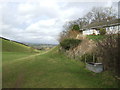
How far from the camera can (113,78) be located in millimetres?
6441

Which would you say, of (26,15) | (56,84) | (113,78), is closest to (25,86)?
(56,84)

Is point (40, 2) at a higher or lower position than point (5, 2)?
higher

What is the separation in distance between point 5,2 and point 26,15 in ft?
18.9

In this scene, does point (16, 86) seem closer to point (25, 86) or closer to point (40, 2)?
point (25, 86)

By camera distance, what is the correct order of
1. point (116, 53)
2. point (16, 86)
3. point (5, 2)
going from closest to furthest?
point (16, 86)
point (116, 53)
point (5, 2)

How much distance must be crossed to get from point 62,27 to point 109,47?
2999 centimetres

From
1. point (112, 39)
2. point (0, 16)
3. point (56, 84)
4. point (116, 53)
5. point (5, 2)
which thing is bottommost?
point (56, 84)

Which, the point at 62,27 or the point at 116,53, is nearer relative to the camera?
the point at 116,53

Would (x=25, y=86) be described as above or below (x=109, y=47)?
below

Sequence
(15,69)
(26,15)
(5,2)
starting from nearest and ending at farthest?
(15,69), (5,2), (26,15)

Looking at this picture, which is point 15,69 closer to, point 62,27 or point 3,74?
point 3,74

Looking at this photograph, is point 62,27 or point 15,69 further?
point 62,27

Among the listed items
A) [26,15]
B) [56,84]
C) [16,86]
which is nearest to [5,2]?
[26,15]

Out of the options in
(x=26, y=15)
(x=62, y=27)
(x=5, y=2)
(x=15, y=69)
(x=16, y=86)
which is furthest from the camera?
(x=62, y=27)
